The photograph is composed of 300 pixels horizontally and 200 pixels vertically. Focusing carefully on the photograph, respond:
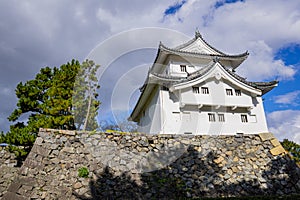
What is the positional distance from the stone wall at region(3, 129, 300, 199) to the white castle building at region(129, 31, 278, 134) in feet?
18.4

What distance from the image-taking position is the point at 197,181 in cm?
655

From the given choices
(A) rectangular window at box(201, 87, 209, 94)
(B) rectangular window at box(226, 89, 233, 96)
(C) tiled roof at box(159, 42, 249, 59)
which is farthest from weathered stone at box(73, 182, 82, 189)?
(B) rectangular window at box(226, 89, 233, 96)

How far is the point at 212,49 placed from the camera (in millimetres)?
17656

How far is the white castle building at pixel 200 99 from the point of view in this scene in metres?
13.3

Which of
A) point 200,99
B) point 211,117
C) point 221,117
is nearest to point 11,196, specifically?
point 200,99

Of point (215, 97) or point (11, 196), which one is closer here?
point (11, 196)

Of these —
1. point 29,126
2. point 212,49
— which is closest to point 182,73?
point 212,49

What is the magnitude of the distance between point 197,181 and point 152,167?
1445mm

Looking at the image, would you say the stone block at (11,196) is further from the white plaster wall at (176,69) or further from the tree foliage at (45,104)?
the white plaster wall at (176,69)

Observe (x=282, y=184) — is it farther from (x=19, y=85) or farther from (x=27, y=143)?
(x=19, y=85)

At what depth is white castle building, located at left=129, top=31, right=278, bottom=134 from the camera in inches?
525

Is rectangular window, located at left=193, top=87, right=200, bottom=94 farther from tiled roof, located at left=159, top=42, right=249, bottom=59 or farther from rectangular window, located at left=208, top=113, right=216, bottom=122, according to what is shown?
tiled roof, located at left=159, top=42, right=249, bottom=59

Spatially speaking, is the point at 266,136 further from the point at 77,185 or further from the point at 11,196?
the point at 11,196

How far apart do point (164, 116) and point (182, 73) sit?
4.22 m
